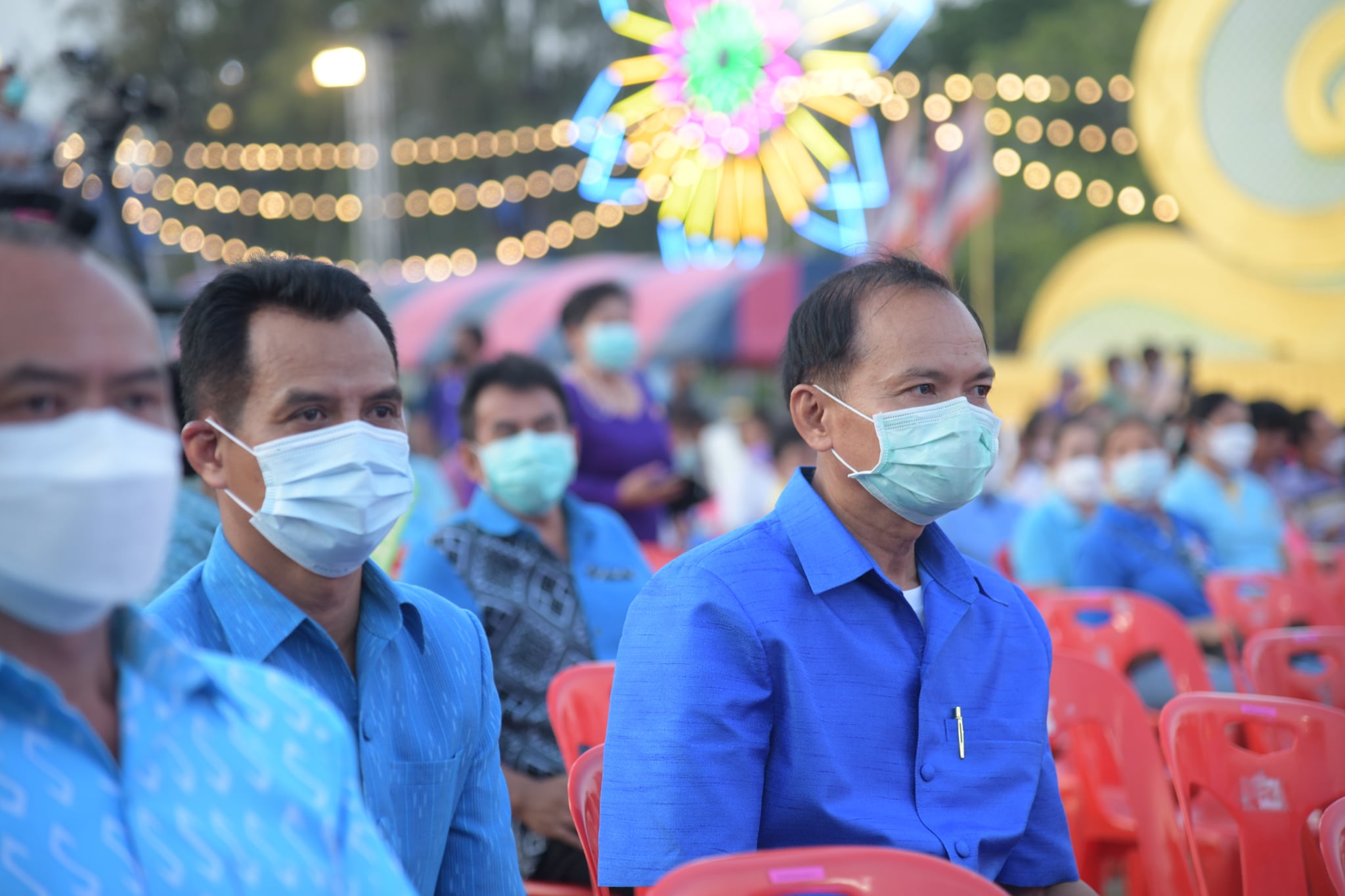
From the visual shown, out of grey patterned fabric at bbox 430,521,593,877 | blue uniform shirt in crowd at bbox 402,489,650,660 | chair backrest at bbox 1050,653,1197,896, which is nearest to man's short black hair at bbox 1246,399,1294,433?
chair backrest at bbox 1050,653,1197,896

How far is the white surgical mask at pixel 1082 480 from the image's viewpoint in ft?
17.4

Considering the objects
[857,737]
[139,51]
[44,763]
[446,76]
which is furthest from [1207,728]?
[446,76]

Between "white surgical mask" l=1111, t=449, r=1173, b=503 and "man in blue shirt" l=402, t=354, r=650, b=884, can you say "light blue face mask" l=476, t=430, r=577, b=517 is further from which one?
"white surgical mask" l=1111, t=449, r=1173, b=503

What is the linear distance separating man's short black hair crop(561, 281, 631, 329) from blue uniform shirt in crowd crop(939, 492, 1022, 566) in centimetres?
214

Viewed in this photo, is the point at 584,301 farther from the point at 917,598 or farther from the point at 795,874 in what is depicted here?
the point at 795,874

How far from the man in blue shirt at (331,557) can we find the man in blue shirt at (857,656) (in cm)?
22

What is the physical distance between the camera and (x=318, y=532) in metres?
1.82

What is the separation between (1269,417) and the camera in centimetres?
713

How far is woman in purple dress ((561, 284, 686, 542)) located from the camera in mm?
4410

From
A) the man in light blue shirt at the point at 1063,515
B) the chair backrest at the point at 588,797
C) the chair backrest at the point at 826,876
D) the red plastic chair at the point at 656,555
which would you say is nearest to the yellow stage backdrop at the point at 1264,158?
the man in light blue shirt at the point at 1063,515

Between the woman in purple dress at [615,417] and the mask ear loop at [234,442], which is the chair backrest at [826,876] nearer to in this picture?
the mask ear loop at [234,442]

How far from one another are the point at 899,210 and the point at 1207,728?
49.7 ft

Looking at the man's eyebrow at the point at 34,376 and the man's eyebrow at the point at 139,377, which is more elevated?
the man's eyebrow at the point at 34,376

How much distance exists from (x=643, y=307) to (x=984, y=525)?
9.65 m
